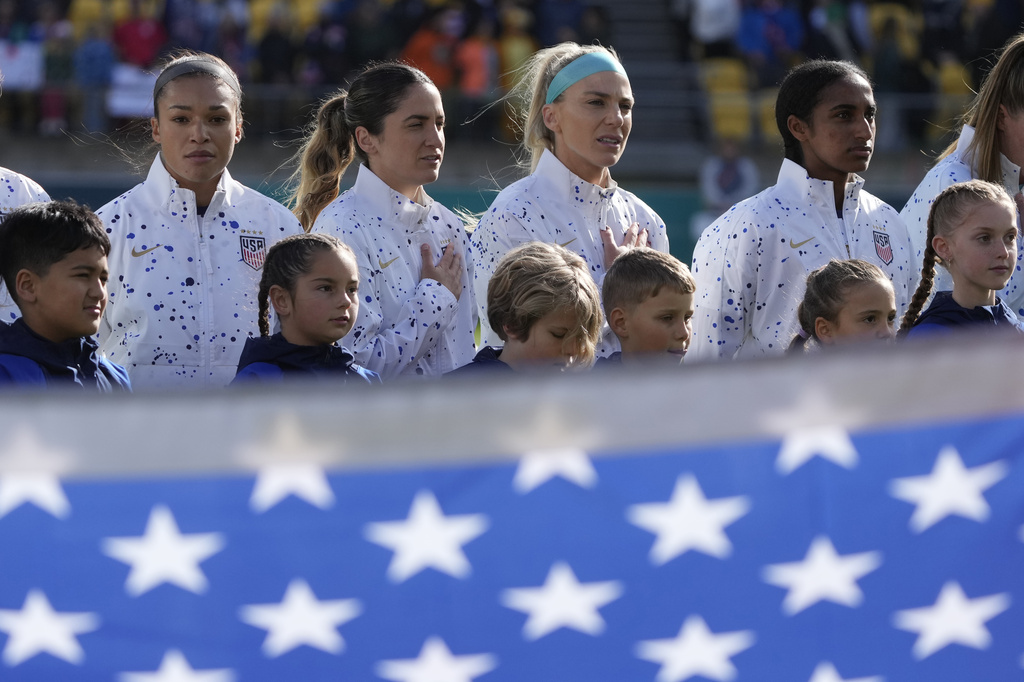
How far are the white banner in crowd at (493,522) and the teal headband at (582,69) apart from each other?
246 cm

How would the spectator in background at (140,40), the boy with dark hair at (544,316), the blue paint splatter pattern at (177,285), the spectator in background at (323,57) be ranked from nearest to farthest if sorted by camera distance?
the boy with dark hair at (544,316), the blue paint splatter pattern at (177,285), the spectator in background at (140,40), the spectator in background at (323,57)

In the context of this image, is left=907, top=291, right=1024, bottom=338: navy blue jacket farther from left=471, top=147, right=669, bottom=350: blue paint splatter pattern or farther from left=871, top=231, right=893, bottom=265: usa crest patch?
left=471, top=147, right=669, bottom=350: blue paint splatter pattern

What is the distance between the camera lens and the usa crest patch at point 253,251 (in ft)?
11.5

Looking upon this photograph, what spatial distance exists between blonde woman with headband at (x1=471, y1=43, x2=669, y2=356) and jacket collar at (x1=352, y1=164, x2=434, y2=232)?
0.77 ft

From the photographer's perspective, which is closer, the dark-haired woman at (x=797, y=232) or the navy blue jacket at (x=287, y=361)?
the navy blue jacket at (x=287, y=361)

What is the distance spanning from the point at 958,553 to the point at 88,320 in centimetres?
198

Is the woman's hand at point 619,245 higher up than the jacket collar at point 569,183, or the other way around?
the jacket collar at point 569,183

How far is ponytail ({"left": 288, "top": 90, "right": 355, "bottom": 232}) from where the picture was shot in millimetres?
4090

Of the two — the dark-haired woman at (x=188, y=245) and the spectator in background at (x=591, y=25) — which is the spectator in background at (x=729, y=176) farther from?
the dark-haired woman at (x=188, y=245)

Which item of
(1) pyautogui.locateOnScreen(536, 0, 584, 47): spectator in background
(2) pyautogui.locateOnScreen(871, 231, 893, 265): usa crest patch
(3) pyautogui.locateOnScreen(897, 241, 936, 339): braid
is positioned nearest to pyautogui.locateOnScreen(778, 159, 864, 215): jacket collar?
→ (2) pyautogui.locateOnScreen(871, 231, 893, 265): usa crest patch

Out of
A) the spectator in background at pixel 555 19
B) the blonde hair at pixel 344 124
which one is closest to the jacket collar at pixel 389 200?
the blonde hair at pixel 344 124

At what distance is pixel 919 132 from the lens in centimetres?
1234

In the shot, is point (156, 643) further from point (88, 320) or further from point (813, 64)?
point (813, 64)

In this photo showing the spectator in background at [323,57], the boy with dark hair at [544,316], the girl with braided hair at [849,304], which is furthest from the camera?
the spectator in background at [323,57]
